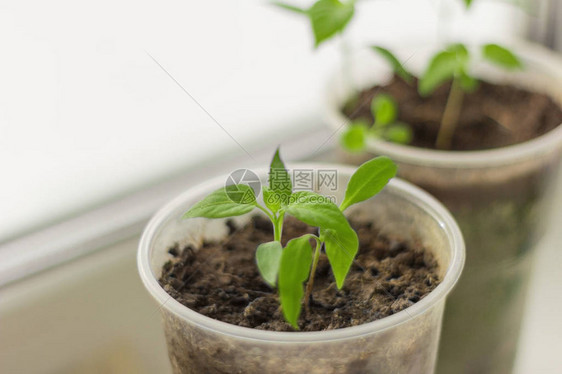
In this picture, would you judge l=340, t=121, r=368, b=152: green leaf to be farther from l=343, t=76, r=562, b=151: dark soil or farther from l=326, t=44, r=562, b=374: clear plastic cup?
l=343, t=76, r=562, b=151: dark soil

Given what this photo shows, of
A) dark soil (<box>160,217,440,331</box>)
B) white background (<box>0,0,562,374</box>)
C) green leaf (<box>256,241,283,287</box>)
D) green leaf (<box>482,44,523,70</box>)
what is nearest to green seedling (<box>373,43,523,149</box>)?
green leaf (<box>482,44,523,70</box>)

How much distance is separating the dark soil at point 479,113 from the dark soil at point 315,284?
0.99ft

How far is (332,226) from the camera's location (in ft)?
1.57

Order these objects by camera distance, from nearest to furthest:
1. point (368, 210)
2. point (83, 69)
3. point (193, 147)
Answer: point (368, 210) < point (83, 69) < point (193, 147)

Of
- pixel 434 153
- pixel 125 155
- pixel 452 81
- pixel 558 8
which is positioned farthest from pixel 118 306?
pixel 558 8

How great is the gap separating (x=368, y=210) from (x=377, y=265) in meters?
0.09

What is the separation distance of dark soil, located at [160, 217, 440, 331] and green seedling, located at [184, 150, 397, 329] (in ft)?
0.10

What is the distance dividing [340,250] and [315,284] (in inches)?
4.1

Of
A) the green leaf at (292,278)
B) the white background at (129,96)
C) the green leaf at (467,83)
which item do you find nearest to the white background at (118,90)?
the white background at (129,96)

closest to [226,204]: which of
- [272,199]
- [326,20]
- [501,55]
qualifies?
[272,199]

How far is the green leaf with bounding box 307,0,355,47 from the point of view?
63 cm

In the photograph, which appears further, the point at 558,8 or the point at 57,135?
the point at 558,8

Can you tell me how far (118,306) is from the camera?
0.82 m

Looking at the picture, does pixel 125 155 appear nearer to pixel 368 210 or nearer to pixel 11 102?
pixel 11 102
